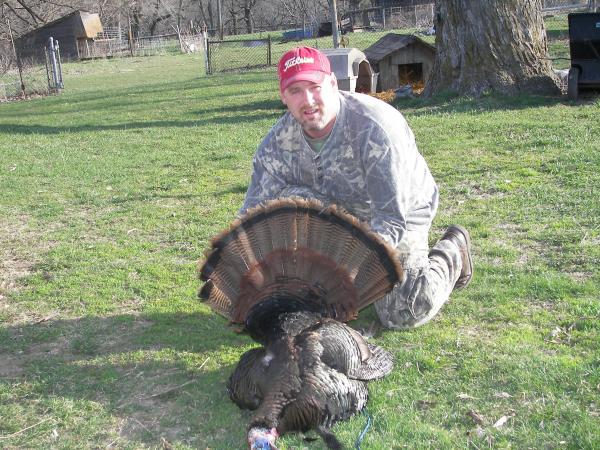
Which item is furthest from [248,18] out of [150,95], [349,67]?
[349,67]

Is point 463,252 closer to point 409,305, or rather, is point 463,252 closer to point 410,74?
point 409,305

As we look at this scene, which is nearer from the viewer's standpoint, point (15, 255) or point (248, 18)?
point (15, 255)

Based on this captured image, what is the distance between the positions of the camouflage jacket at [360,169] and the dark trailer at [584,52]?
241 inches

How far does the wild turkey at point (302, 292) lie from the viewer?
2805 millimetres

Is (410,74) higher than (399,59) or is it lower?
lower

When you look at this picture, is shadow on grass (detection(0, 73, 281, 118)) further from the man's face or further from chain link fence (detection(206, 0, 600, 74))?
the man's face

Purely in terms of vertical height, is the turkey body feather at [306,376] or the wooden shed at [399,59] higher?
the wooden shed at [399,59]

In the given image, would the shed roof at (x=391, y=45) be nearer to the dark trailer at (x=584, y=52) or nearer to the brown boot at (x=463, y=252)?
the dark trailer at (x=584, y=52)

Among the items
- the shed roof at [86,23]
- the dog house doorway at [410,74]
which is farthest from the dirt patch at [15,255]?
the shed roof at [86,23]

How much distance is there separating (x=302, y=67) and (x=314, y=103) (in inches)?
7.6

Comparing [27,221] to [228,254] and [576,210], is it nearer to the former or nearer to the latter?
[228,254]

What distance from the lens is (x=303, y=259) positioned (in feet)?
9.96

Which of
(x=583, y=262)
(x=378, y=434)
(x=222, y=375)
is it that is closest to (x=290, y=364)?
(x=378, y=434)

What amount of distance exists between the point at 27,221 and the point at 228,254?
3733 mm
